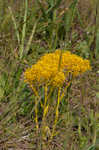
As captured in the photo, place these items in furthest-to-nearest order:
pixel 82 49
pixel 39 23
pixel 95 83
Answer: pixel 39 23
pixel 82 49
pixel 95 83

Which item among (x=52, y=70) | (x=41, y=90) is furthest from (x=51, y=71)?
(x=41, y=90)

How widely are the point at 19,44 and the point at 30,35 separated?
15 cm

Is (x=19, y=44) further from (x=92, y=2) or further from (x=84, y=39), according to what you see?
(x=92, y=2)

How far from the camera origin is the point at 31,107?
145 cm

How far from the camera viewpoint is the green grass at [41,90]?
4.17ft

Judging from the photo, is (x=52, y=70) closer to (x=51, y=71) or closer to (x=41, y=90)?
(x=51, y=71)

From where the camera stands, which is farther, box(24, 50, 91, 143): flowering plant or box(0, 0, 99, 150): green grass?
box(0, 0, 99, 150): green grass

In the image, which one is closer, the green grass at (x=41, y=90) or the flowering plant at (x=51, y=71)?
the flowering plant at (x=51, y=71)

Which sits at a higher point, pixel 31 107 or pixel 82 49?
pixel 82 49

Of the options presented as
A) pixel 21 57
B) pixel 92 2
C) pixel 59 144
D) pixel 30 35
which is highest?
pixel 92 2

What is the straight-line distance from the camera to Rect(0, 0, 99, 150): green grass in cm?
127

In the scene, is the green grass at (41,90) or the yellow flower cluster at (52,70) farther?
the green grass at (41,90)

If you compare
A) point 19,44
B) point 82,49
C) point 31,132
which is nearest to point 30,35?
point 19,44

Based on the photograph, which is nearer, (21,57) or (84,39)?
(21,57)
